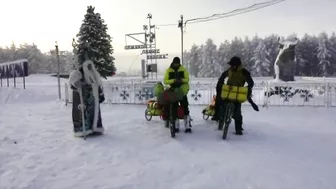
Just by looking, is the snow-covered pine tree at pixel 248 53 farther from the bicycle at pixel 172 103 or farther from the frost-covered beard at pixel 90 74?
the frost-covered beard at pixel 90 74

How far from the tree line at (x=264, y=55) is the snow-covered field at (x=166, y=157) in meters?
49.4

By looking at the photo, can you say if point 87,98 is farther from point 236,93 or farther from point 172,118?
point 236,93

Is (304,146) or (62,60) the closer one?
(304,146)

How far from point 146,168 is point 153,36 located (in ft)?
62.8

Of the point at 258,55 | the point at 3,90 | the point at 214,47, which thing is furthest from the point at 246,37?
the point at 3,90

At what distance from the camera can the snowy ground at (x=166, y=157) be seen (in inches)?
156

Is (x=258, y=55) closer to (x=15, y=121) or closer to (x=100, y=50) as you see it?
(x=100, y=50)

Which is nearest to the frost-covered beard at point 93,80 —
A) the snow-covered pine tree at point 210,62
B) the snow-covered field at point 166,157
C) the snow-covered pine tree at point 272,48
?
the snow-covered field at point 166,157

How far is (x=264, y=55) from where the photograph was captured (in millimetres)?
61625

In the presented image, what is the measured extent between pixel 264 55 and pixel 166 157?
60.9 m

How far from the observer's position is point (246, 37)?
73.9 m

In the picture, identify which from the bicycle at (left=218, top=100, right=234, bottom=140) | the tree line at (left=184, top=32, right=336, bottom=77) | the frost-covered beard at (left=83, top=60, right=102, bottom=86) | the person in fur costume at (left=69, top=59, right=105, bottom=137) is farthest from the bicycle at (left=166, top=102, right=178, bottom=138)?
the tree line at (left=184, top=32, right=336, bottom=77)

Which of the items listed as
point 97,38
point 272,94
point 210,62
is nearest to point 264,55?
point 210,62

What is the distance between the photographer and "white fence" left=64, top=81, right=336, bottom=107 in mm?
10875
